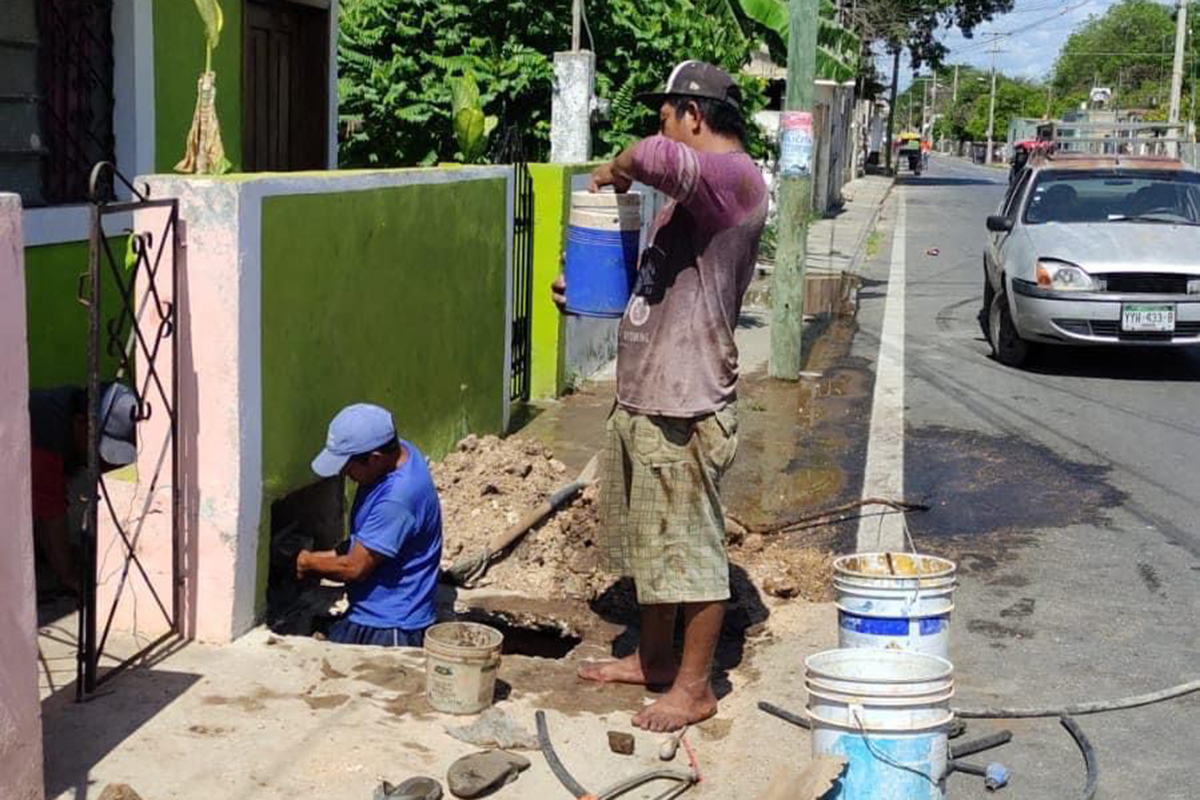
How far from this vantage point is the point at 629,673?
5129mm

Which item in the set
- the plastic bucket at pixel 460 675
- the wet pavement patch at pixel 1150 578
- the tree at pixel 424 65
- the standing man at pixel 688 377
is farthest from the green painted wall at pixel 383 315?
the tree at pixel 424 65

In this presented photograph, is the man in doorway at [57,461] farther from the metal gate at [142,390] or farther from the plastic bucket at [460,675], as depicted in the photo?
the plastic bucket at [460,675]

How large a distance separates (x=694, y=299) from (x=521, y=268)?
5.31 meters

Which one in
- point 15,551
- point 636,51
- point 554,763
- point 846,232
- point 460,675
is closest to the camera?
point 15,551

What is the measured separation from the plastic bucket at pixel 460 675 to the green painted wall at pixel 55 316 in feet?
7.70

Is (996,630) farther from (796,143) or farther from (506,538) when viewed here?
(796,143)

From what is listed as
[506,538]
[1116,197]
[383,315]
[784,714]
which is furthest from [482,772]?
[1116,197]

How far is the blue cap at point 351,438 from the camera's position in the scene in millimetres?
5211

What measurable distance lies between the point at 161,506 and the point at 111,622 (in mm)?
422

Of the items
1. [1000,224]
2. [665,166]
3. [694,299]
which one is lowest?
[694,299]

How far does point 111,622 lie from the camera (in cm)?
496

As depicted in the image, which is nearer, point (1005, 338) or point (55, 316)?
point (55, 316)

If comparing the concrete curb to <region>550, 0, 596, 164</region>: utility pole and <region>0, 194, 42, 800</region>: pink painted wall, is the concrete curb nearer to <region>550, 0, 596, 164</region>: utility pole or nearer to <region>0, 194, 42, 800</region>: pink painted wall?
<region>550, 0, 596, 164</region>: utility pole

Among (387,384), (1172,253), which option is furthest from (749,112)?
(387,384)
